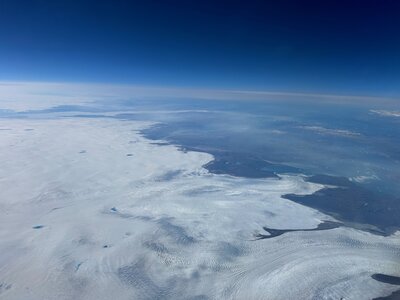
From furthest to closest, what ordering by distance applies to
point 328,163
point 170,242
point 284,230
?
point 328,163 → point 284,230 → point 170,242

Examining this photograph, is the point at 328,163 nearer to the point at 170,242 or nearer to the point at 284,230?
the point at 284,230

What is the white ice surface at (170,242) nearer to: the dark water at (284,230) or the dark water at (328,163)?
the dark water at (284,230)

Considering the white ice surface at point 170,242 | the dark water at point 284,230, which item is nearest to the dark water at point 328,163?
the dark water at point 284,230

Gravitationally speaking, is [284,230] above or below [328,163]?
below

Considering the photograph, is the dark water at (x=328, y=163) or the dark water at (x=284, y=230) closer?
the dark water at (x=284, y=230)

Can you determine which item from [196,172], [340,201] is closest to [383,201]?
[340,201]

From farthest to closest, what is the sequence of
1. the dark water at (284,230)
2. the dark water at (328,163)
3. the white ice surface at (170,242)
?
the dark water at (328,163) < the dark water at (284,230) < the white ice surface at (170,242)

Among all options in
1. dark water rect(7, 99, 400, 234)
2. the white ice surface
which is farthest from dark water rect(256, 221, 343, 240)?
dark water rect(7, 99, 400, 234)

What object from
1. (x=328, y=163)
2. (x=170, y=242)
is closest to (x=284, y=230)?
(x=170, y=242)

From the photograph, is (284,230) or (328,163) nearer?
(284,230)
